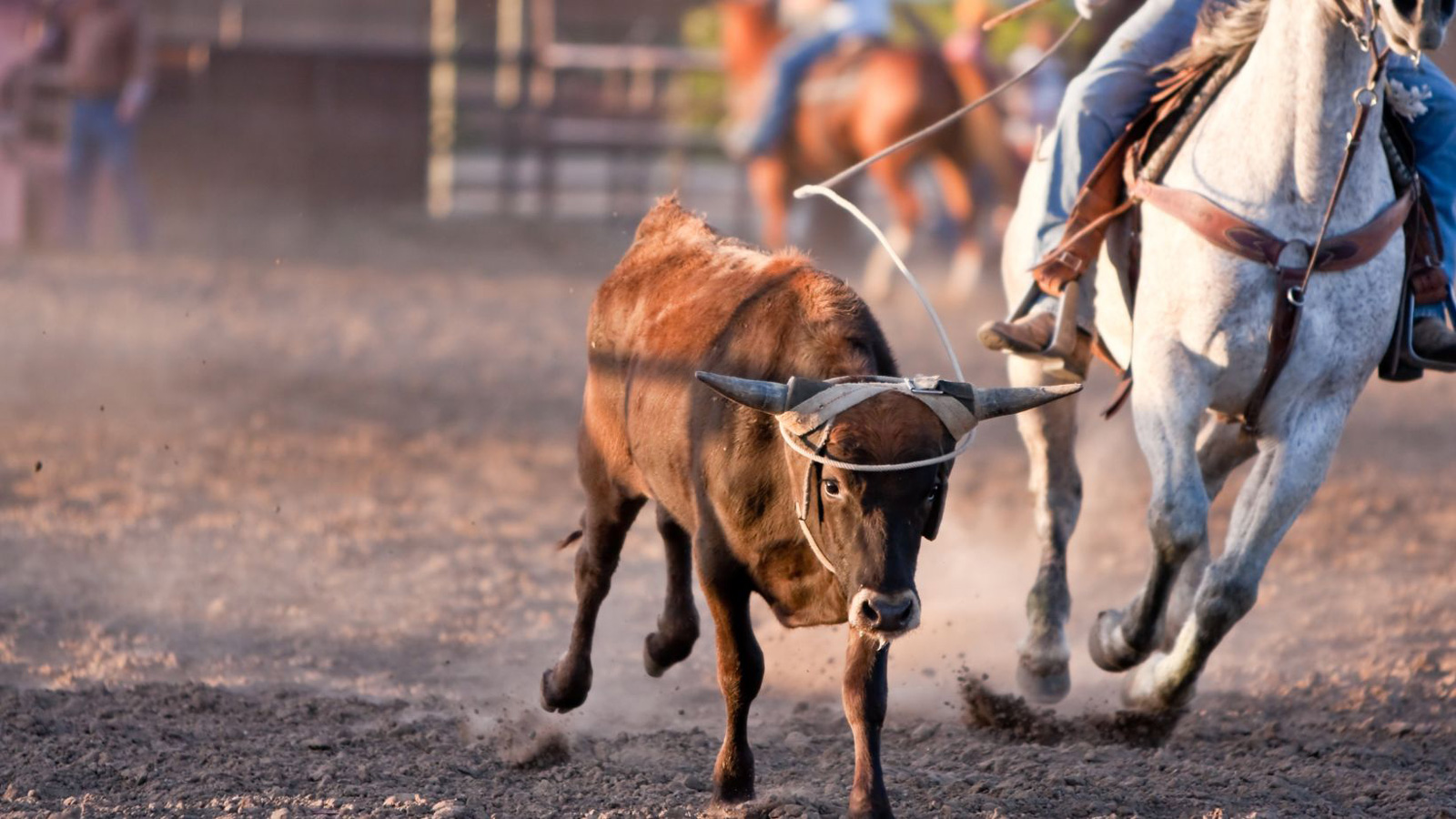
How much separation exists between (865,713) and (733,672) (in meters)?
0.37

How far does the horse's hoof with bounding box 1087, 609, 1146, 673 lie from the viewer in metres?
5.01

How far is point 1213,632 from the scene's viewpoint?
15.4 feet

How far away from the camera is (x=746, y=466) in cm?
401

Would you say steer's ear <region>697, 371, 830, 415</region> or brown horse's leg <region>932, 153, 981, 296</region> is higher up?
steer's ear <region>697, 371, 830, 415</region>

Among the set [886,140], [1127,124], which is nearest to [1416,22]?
[1127,124]

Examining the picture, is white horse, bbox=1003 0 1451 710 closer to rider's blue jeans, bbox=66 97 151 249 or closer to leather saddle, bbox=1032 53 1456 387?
leather saddle, bbox=1032 53 1456 387

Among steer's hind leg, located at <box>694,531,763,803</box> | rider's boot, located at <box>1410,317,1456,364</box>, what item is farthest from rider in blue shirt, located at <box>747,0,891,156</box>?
steer's hind leg, located at <box>694,531,763,803</box>

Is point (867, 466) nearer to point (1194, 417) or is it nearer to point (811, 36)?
point (1194, 417)

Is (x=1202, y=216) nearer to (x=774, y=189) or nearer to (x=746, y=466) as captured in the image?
(x=746, y=466)

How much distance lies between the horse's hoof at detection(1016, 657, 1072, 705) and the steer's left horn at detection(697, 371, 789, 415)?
203 cm

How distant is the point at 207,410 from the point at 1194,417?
6.47m

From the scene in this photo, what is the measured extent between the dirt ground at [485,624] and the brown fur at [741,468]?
33cm

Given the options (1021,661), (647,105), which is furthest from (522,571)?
(647,105)

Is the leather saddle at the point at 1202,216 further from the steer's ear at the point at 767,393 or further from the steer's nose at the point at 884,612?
the steer's nose at the point at 884,612
